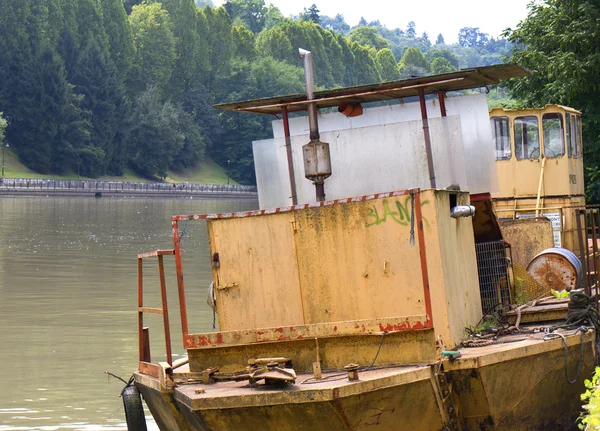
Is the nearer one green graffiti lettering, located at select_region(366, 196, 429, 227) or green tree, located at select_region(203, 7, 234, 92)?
green graffiti lettering, located at select_region(366, 196, 429, 227)

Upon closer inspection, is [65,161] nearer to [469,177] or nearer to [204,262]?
[204,262]

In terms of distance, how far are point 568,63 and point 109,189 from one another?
68.6 metres

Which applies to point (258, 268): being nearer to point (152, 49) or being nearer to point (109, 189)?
point (109, 189)

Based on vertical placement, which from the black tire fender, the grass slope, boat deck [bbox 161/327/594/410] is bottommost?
the black tire fender

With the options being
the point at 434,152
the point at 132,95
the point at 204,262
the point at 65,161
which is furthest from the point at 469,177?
the point at 132,95

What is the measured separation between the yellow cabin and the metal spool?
3996 mm

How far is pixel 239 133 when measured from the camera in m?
128

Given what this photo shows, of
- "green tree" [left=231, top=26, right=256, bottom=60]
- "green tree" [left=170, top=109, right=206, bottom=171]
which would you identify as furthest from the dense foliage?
"green tree" [left=231, top=26, right=256, bottom=60]

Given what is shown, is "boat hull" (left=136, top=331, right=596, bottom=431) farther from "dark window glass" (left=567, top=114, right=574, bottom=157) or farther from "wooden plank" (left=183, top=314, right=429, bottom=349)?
"dark window glass" (left=567, top=114, right=574, bottom=157)

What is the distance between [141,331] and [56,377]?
182 inches

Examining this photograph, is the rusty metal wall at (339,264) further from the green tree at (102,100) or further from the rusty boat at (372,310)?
the green tree at (102,100)

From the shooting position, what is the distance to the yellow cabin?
18094mm

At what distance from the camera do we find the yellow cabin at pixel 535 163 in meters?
18.1

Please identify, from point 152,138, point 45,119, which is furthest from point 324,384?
point 152,138
